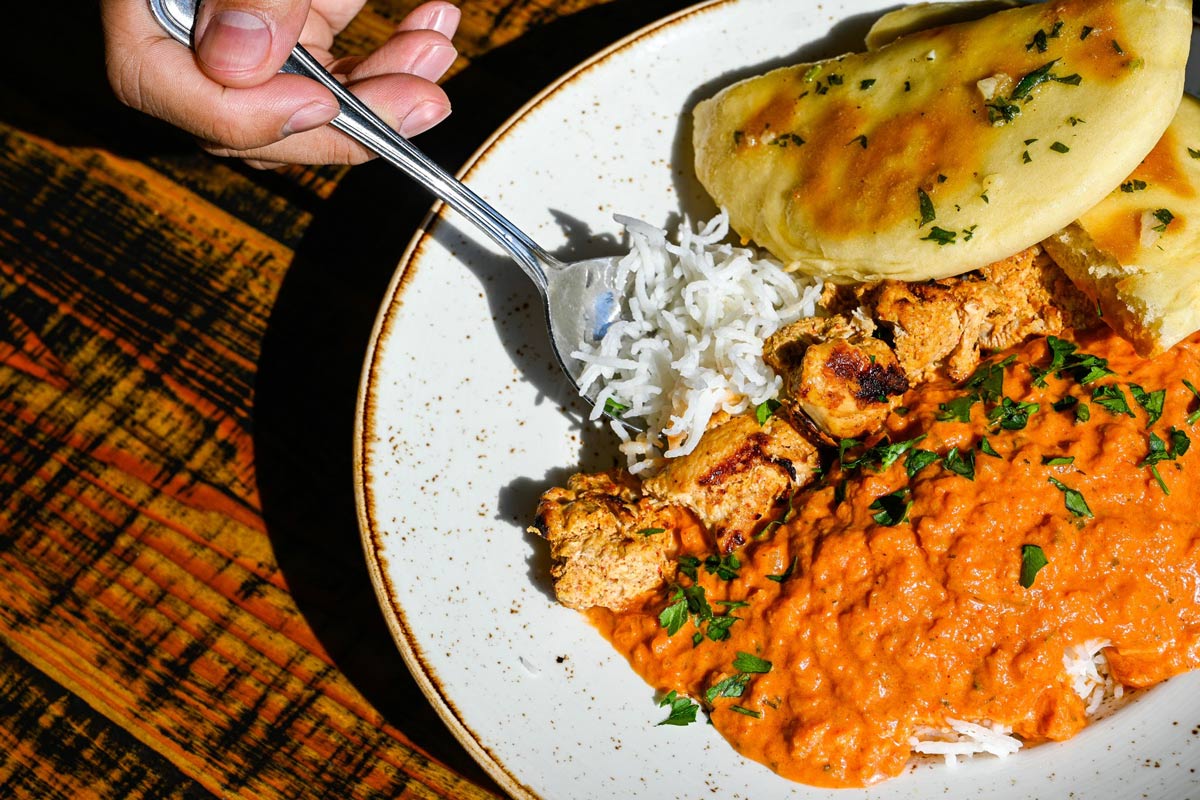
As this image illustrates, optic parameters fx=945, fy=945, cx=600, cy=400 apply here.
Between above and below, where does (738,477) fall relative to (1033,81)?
below

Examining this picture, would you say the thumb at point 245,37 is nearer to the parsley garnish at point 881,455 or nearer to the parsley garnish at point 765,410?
the parsley garnish at point 765,410

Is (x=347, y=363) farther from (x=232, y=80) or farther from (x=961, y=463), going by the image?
(x=961, y=463)

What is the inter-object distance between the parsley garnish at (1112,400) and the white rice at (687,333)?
3.93 ft

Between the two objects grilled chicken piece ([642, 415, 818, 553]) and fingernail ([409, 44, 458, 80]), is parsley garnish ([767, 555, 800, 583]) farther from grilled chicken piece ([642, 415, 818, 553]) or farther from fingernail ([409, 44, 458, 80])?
fingernail ([409, 44, 458, 80])

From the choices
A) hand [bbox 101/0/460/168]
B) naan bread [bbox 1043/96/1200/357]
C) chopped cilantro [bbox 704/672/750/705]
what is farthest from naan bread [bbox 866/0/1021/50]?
chopped cilantro [bbox 704/672/750/705]

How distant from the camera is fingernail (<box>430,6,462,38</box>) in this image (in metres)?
4.70

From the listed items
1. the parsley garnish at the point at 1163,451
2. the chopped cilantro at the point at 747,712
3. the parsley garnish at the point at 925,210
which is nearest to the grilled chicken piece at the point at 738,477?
A: the chopped cilantro at the point at 747,712

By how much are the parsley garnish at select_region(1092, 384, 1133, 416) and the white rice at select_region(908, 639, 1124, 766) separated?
85 centimetres

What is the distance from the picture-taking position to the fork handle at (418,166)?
3.67 meters

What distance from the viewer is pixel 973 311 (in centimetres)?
381

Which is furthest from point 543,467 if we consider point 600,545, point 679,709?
point 679,709

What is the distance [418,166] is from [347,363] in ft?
4.27

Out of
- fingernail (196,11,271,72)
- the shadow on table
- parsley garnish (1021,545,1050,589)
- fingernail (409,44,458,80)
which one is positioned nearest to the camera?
fingernail (196,11,271,72)

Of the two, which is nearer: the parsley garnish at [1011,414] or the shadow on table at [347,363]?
the parsley garnish at [1011,414]
